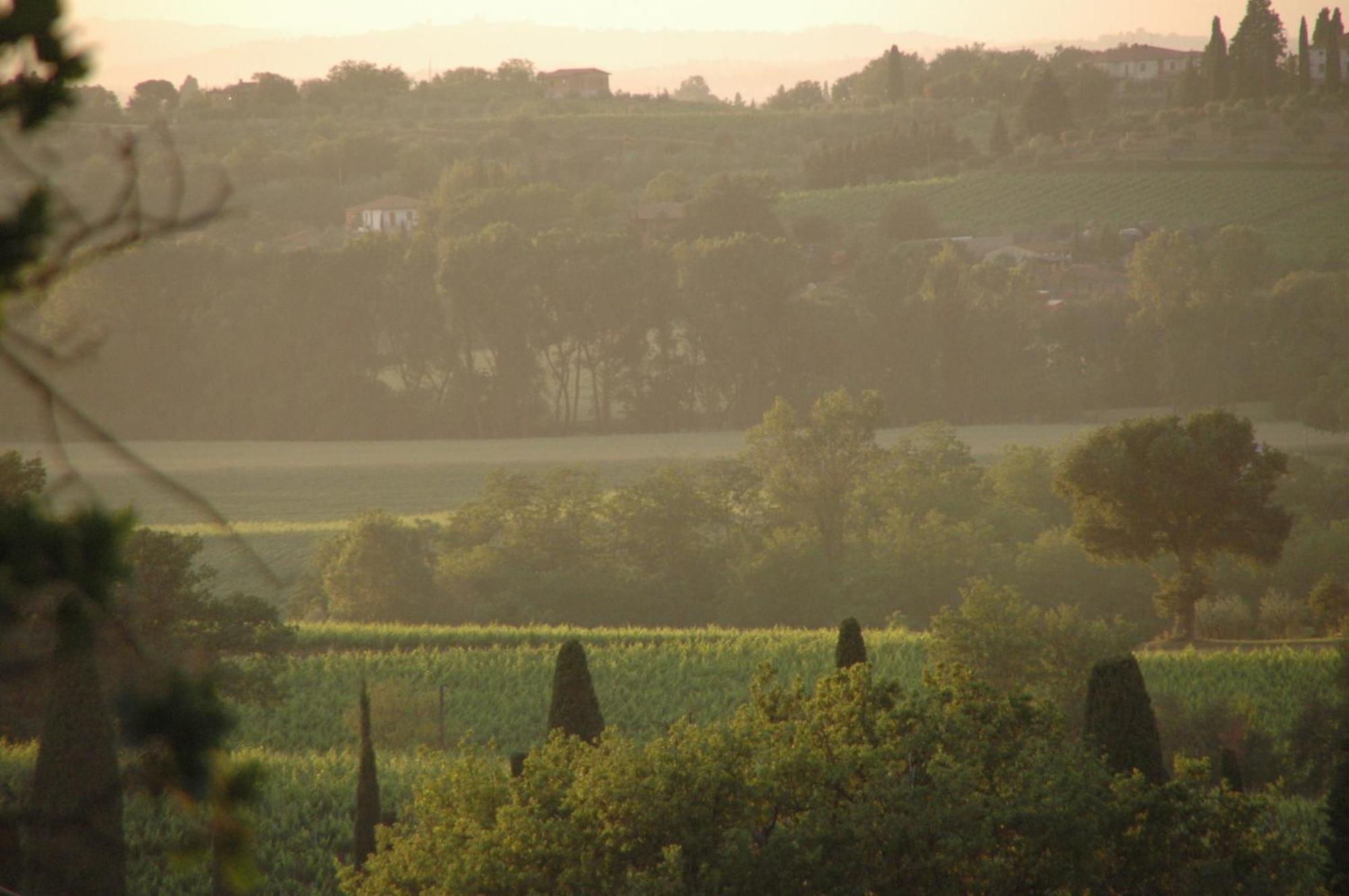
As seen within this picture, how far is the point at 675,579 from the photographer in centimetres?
5456

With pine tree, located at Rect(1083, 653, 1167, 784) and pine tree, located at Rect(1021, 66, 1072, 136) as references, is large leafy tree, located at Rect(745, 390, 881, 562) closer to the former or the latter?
pine tree, located at Rect(1083, 653, 1167, 784)

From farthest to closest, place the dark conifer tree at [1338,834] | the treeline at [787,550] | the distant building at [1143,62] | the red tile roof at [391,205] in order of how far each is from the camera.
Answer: the distant building at [1143,62]
the red tile roof at [391,205]
the treeline at [787,550]
the dark conifer tree at [1338,834]

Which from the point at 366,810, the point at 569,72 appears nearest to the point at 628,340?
the point at 366,810

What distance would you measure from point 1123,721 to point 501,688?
21751 millimetres

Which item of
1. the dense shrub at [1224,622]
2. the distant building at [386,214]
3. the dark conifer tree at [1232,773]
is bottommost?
the dense shrub at [1224,622]

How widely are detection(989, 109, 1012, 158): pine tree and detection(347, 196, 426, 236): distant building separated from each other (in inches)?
1936

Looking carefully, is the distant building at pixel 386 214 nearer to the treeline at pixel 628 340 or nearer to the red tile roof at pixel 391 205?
the red tile roof at pixel 391 205

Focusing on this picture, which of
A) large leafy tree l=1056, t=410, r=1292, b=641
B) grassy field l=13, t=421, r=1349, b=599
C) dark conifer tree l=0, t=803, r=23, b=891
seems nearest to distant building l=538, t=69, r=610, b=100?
grassy field l=13, t=421, r=1349, b=599

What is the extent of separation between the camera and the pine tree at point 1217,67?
126m

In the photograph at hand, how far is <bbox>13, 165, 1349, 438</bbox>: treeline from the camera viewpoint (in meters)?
79.3

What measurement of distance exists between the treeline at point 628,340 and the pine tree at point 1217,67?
4837 cm

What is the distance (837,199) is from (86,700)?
103026 mm

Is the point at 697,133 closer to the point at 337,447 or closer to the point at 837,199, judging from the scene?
the point at 837,199

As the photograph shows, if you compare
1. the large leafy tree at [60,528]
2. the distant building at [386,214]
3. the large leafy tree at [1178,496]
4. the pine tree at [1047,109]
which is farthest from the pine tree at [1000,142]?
the large leafy tree at [60,528]
